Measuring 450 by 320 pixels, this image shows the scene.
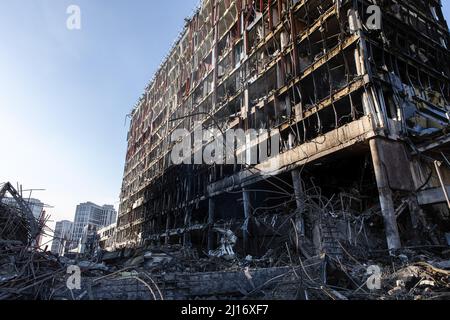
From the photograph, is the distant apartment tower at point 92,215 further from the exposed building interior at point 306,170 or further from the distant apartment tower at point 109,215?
the exposed building interior at point 306,170

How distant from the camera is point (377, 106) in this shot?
1191 cm

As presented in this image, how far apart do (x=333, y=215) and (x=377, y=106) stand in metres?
5.95

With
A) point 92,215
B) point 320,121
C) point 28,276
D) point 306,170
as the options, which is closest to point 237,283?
point 28,276

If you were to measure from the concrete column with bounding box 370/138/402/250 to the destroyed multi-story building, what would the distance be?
0.13ft

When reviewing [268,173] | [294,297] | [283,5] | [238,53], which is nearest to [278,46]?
[283,5]

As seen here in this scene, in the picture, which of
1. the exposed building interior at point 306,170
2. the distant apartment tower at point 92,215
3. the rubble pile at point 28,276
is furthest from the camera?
the distant apartment tower at point 92,215

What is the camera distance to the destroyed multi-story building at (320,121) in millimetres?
10852

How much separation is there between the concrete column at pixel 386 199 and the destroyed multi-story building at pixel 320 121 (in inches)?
1.6

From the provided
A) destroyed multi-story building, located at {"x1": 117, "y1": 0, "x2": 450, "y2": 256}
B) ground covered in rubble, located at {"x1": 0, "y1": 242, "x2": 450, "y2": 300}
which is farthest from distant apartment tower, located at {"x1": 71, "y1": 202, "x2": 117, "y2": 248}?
ground covered in rubble, located at {"x1": 0, "y1": 242, "x2": 450, "y2": 300}

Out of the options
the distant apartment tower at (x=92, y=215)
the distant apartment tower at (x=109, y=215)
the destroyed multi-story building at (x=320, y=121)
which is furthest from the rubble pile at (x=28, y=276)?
the distant apartment tower at (x=109, y=215)

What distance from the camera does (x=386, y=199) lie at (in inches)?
409

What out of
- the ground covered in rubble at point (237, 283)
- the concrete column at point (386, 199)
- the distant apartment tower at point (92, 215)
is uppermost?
the distant apartment tower at point (92, 215)

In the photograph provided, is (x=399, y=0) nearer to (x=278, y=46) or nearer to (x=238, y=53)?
(x=278, y=46)

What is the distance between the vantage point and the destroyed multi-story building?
35.6 feet
